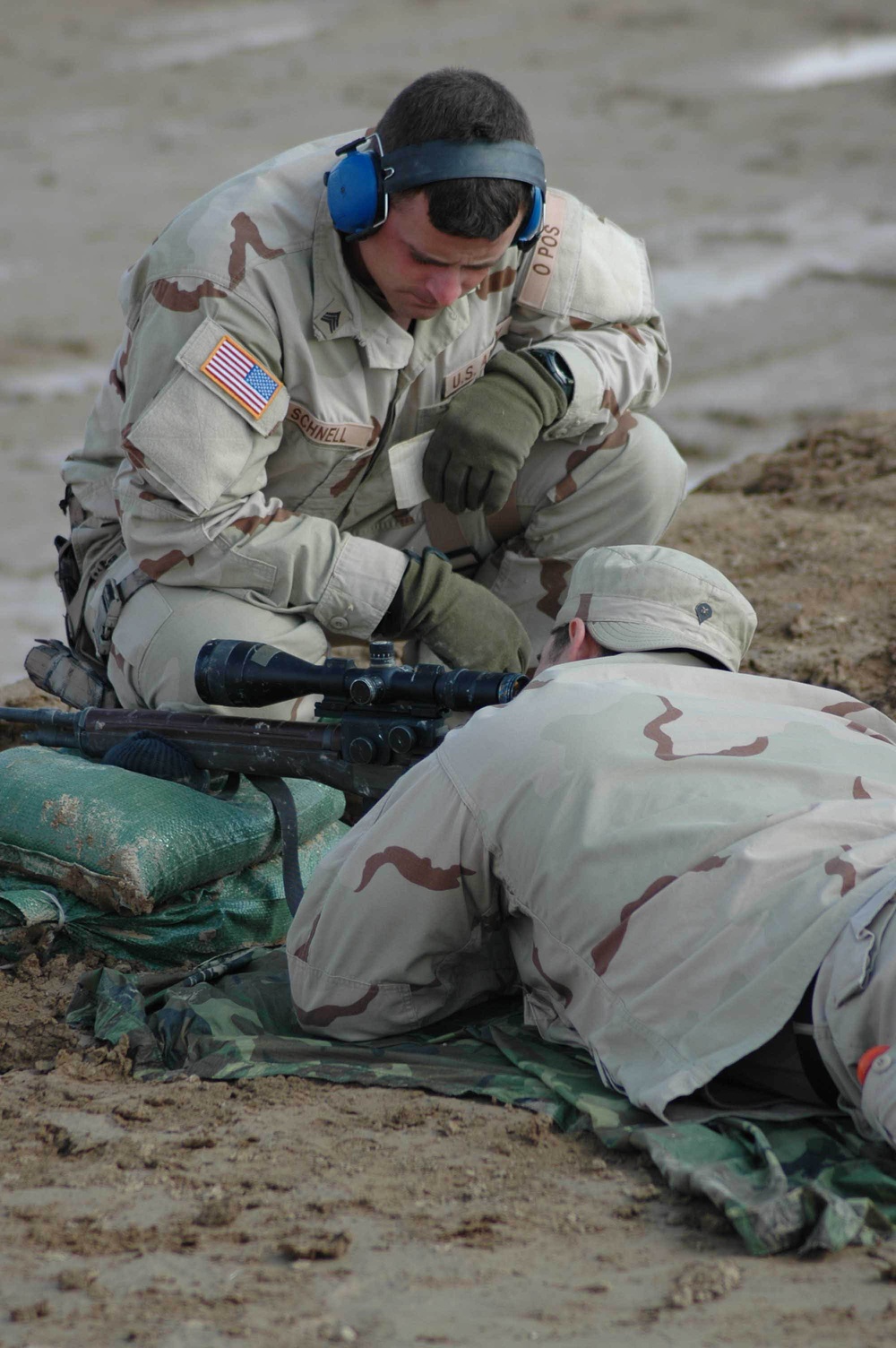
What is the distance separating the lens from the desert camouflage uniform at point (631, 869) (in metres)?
2.19

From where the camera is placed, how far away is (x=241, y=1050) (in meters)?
2.69

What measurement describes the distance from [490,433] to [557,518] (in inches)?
20.7

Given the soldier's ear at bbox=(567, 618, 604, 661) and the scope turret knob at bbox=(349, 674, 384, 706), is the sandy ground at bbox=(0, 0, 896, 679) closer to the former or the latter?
the scope turret knob at bbox=(349, 674, 384, 706)

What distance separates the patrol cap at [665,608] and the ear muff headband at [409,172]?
1089mm

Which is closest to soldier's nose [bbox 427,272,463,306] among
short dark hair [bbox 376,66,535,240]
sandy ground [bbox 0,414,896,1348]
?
short dark hair [bbox 376,66,535,240]

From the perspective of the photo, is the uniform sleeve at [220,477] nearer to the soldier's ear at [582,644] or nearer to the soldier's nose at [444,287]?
the soldier's nose at [444,287]

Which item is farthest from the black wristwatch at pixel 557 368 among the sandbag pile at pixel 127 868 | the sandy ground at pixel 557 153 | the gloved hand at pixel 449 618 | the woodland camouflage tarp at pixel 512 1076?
the sandy ground at pixel 557 153

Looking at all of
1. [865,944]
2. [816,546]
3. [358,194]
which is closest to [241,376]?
[358,194]

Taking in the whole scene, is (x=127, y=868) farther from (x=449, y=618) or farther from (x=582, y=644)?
(x=582, y=644)

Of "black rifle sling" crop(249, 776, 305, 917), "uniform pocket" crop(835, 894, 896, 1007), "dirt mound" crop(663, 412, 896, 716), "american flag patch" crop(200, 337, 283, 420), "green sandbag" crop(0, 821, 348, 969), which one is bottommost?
"dirt mound" crop(663, 412, 896, 716)

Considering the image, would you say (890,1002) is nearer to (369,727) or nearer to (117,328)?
(369,727)

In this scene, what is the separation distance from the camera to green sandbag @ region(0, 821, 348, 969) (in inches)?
128

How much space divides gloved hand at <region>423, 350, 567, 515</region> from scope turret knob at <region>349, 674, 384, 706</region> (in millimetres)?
944

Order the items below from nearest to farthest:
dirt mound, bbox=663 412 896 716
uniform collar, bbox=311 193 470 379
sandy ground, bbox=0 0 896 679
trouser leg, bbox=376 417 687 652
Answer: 1. uniform collar, bbox=311 193 470 379
2. trouser leg, bbox=376 417 687 652
3. dirt mound, bbox=663 412 896 716
4. sandy ground, bbox=0 0 896 679
